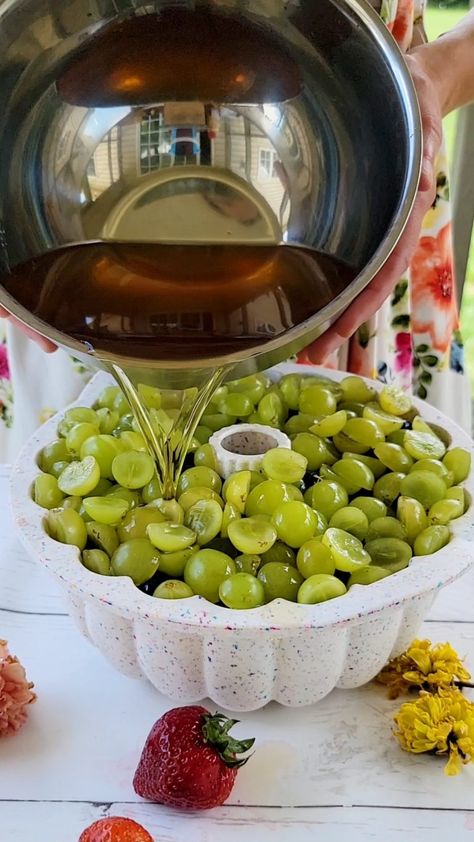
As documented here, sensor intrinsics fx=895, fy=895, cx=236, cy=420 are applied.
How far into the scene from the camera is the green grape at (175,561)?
23.9 inches

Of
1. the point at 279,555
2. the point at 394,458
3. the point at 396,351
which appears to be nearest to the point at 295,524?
the point at 279,555

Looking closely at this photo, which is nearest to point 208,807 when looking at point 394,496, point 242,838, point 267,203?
point 242,838

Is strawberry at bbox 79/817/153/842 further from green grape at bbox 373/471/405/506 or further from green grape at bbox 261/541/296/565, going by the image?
green grape at bbox 373/471/405/506

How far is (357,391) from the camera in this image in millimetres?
793

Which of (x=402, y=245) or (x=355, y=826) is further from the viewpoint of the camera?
(x=402, y=245)

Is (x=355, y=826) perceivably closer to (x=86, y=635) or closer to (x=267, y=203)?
(x=86, y=635)

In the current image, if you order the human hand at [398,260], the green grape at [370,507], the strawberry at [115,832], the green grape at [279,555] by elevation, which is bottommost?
the strawberry at [115,832]

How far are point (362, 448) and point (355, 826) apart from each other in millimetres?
291

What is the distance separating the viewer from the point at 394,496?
0.68m

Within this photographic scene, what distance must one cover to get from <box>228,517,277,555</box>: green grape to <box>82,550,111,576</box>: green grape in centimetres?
9

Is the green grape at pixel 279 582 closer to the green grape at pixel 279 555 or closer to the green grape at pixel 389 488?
the green grape at pixel 279 555

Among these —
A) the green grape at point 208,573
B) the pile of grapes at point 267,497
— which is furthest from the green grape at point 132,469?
the green grape at point 208,573

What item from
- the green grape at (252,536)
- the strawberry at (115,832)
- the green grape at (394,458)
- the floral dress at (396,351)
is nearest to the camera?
the strawberry at (115,832)

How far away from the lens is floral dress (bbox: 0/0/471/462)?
0.94 m
